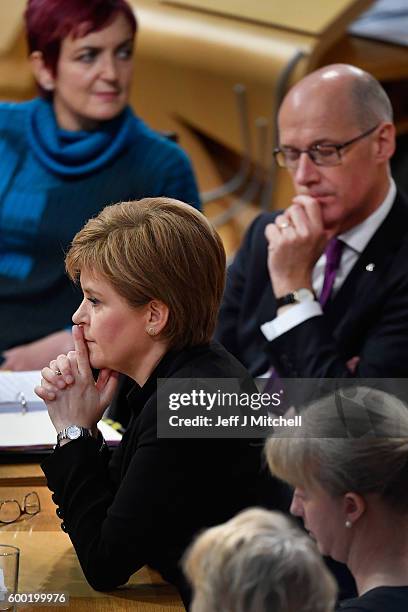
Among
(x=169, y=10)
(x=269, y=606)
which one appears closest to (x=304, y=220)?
(x=269, y=606)

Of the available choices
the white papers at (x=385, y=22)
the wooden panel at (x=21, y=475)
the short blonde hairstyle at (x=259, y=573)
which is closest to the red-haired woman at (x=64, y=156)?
the wooden panel at (x=21, y=475)

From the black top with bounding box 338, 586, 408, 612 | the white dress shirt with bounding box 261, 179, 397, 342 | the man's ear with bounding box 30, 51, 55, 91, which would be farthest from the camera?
the man's ear with bounding box 30, 51, 55, 91

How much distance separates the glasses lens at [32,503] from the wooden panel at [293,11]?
277 cm

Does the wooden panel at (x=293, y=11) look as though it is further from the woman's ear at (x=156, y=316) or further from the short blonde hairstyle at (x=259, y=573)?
the short blonde hairstyle at (x=259, y=573)

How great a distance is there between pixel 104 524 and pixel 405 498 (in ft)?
1.32

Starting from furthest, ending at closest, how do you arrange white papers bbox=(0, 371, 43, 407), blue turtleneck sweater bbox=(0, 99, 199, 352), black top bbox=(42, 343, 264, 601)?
blue turtleneck sweater bbox=(0, 99, 199, 352) → white papers bbox=(0, 371, 43, 407) → black top bbox=(42, 343, 264, 601)

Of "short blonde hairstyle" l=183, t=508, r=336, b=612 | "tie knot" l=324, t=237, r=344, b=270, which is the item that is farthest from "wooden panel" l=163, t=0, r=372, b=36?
"short blonde hairstyle" l=183, t=508, r=336, b=612

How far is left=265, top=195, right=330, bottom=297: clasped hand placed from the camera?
2268 mm

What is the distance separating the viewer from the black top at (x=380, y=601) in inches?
46.9

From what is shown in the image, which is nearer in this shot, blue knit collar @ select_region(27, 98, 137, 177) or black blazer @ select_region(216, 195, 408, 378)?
black blazer @ select_region(216, 195, 408, 378)

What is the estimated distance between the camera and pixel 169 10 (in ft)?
14.0

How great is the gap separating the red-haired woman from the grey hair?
0.70 metres

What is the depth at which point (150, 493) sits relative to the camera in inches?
56.2

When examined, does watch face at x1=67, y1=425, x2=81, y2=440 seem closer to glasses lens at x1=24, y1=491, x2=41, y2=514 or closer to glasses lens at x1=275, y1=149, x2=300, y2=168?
glasses lens at x1=24, y1=491, x2=41, y2=514
